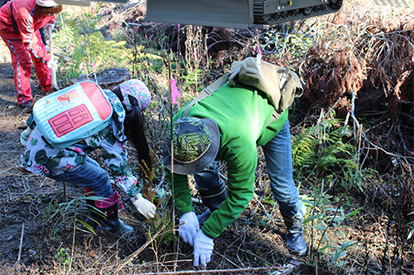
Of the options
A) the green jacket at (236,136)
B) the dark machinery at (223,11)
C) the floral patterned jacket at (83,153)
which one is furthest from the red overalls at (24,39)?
the dark machinery at (223,11)

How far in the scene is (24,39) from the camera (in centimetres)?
430

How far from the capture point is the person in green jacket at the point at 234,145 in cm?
174

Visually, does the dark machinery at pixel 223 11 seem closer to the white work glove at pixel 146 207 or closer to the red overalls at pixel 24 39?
the white work glove at pixel 146 207

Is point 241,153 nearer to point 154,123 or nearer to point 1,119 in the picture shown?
point 154,123

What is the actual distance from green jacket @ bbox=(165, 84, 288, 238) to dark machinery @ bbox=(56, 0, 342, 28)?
34.1 inches

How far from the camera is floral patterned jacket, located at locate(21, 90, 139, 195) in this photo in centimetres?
213

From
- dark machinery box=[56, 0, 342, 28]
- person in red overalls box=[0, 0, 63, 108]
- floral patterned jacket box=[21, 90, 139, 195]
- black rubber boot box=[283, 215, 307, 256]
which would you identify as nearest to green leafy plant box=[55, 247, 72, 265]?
floral patterned jacket box=[21, 90, 139, 195]

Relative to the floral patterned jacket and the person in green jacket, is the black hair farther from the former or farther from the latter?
the person in green jacket

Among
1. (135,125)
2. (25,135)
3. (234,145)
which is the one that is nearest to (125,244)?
(135,125)

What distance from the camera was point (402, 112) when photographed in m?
3.58

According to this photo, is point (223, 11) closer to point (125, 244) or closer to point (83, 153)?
point (83, 153)

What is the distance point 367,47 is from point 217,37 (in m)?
2.10

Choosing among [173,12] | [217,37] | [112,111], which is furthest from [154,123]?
[173,12]

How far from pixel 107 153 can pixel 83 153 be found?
157 mm
